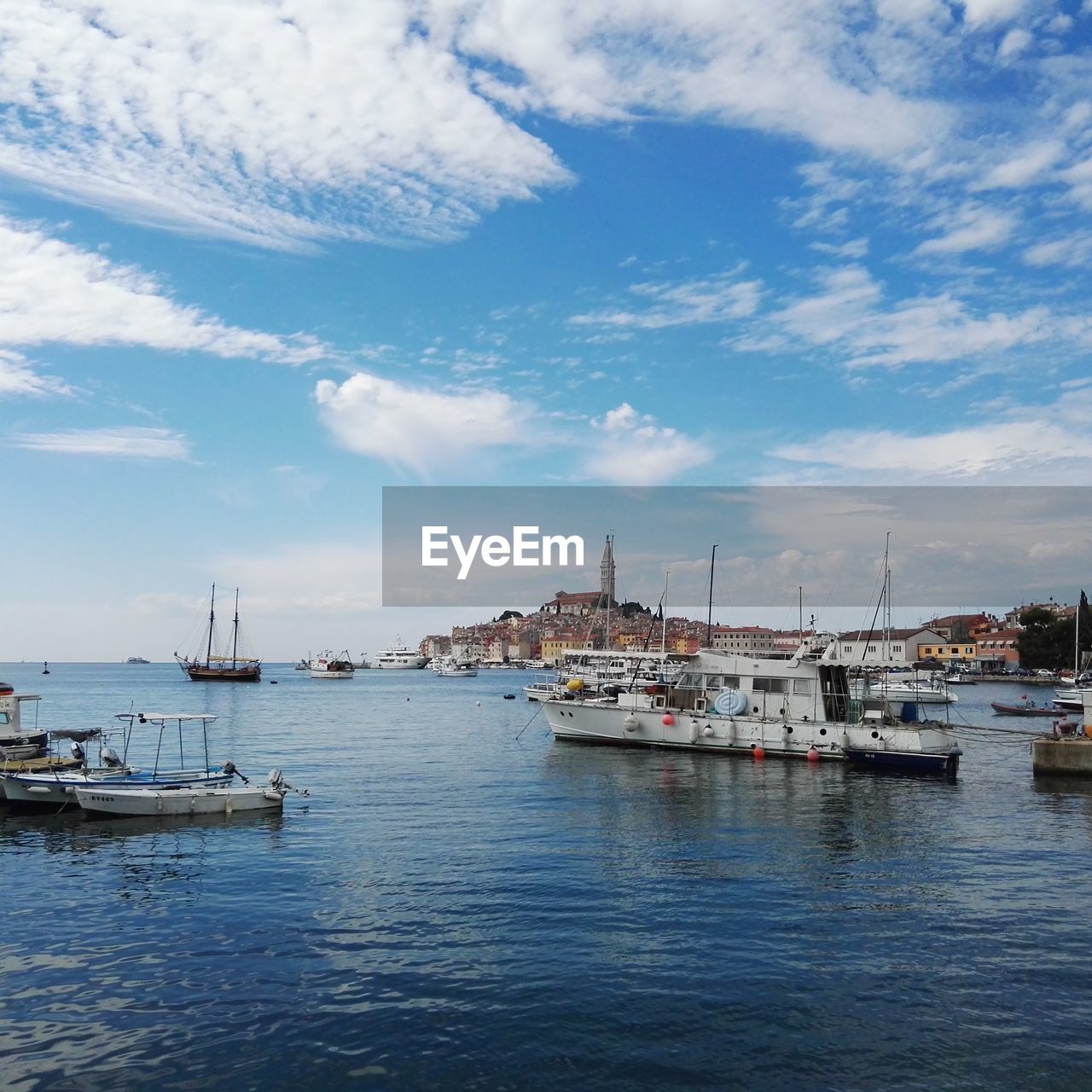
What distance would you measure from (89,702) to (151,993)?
115062 mm

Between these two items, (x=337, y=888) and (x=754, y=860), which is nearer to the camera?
(x=337, y=888)

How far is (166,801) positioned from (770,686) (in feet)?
103

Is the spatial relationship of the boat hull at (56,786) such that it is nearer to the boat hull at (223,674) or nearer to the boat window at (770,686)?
the boat window at (770,686)

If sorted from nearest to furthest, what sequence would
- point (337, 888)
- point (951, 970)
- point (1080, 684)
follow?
1. point (951, 970)
2. point (337, 888)
3. point (1080, 684)

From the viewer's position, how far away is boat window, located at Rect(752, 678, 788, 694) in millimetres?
50969

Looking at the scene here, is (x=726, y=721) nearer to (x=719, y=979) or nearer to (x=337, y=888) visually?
(x=337, y=888)

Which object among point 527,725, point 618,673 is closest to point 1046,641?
point 618,673

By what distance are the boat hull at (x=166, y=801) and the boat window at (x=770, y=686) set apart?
2813cm

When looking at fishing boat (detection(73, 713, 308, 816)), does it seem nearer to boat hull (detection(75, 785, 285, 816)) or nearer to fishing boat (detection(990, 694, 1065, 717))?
boat hull (detection(75, 785, 285, 816))

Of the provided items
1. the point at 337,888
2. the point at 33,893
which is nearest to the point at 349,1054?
the point at 337,888

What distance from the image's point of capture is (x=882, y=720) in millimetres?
49125

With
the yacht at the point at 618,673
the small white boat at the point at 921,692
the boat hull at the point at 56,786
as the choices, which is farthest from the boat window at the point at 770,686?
the small white boat at the point at 921,692

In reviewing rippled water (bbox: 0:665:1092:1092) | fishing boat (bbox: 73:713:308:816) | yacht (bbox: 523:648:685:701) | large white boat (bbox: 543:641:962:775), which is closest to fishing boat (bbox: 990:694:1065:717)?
yacht (bbox: 523:648:685:701)

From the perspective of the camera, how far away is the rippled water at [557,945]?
44.2ft
